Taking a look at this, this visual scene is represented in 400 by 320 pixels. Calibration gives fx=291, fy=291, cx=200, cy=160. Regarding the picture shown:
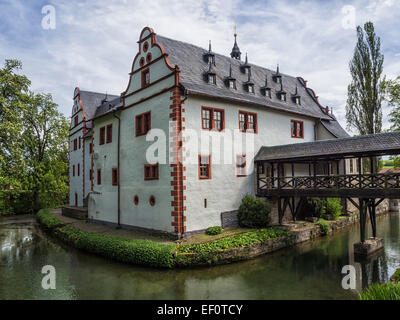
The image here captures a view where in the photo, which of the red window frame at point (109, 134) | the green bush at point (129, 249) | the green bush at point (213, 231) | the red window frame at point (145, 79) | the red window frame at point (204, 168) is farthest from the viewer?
the red window frame at point (109, 134)

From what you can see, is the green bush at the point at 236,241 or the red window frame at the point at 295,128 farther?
the red window frame at the point at 295,128

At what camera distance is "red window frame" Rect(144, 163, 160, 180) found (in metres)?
16.1

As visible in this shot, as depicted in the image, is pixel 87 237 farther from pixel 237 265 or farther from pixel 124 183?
pixel 237 265

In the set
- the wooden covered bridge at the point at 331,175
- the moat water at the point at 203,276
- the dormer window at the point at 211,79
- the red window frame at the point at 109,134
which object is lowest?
the moat water at the point at 203,276

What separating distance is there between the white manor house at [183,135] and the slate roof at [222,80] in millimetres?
90

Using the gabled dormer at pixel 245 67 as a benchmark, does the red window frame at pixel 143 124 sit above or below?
below

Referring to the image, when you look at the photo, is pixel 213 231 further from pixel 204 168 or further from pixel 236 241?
pixel 204 168

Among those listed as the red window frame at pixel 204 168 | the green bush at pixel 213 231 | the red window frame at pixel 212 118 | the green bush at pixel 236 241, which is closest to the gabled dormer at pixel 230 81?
the red window frame at pixel 212 118

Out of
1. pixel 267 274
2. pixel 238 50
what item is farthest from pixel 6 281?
pixel 238 50

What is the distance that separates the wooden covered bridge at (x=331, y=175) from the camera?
13617 mm

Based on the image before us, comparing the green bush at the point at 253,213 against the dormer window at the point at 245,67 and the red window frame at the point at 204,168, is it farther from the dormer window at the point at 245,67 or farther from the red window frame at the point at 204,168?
the dormer window at the point at 245,67

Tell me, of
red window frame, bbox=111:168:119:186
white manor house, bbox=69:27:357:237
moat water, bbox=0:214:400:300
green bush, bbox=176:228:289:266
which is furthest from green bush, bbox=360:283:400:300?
red window frame, bbox=111:168:119:186

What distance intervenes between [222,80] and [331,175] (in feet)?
28.7
